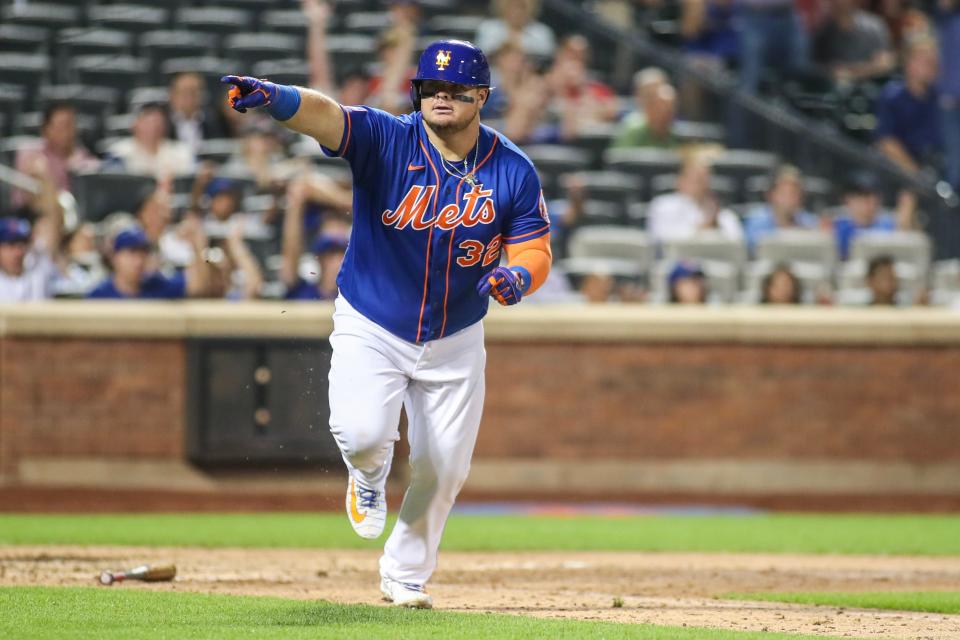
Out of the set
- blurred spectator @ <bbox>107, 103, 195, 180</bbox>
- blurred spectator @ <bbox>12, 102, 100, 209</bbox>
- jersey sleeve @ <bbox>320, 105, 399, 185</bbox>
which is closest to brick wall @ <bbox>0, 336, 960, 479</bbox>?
blurred spectator @ <bbox>12, 102, 100, 209</bbox>

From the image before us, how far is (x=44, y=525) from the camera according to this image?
1045cm

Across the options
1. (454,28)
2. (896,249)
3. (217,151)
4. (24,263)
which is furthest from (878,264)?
(24,263)

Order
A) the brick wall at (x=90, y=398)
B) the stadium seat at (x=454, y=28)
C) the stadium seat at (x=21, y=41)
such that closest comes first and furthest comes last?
the brick wall at (x=90, y=398) → the stadium seat at (x=21, y=41) → the stadium seat at (x=454, y=28)

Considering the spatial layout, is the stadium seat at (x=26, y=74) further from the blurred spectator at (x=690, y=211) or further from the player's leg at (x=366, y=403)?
the player's leg at (x=366, y=403)

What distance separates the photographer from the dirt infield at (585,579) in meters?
6.71

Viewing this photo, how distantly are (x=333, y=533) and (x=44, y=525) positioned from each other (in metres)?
1.83

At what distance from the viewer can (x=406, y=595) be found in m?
6.53

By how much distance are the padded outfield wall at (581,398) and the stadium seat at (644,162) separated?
2.61 m

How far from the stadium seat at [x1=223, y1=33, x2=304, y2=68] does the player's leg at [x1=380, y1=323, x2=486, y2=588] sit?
30.0ft

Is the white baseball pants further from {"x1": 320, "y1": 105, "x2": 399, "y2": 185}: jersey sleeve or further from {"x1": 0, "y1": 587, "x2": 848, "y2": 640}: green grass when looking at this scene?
{"x1": 320, "y1": 105, "x2": 399, "y2": 185}: jersey sleeve

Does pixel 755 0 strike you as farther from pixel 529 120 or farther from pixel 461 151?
pixel 461 151

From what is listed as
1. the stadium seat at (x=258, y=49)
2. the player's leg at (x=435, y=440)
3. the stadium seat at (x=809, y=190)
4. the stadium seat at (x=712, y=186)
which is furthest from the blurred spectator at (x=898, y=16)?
the player's leg at (x=435, y=440)

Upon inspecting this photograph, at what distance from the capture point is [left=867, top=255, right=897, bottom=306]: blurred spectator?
13.0 m

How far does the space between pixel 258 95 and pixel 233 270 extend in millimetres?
6654
